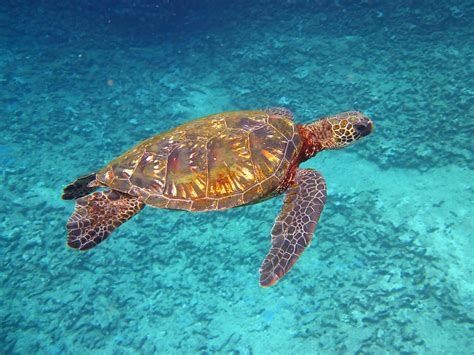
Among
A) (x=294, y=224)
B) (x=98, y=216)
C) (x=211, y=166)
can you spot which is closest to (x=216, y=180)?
(x=211, y=166)

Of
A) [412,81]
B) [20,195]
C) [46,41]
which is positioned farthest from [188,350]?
[46,41]

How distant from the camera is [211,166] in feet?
13.5

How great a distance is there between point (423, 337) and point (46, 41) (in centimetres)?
1793

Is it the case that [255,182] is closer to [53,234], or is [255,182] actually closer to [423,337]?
[423,337]

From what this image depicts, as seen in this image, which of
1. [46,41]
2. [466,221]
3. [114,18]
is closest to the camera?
[466,221]

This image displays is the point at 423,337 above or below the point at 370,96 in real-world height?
below

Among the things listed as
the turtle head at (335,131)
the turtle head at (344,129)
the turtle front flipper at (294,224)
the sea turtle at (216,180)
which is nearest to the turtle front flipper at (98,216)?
the sea turtle at (216,180)

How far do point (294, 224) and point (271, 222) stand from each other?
11.7 ft

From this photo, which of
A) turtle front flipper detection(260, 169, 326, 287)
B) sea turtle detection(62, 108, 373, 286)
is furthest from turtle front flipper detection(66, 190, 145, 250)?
turtle front flipper detection(260, 169, 326, 287)

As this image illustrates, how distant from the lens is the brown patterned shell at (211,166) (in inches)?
161

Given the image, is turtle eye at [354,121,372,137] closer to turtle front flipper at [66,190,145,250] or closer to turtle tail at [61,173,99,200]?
turtle front flipper at [66,190,145,250]

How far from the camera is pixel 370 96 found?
962 cm

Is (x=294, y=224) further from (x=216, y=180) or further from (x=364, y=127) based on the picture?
(x=364, y=127)

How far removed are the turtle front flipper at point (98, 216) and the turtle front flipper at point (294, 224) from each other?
1.96m
